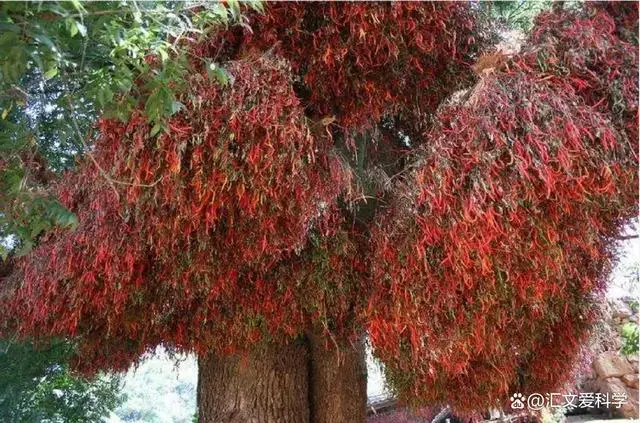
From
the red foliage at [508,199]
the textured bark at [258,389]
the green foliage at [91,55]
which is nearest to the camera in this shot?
the green foliage at [91,55]

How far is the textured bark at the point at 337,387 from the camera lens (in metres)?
2.09

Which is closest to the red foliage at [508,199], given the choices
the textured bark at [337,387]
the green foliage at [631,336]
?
the textured bark at [337,387]

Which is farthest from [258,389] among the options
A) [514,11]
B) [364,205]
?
[514,11]

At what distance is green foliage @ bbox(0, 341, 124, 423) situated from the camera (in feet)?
8.76

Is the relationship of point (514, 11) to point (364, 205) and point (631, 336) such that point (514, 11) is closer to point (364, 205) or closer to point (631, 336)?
point (364, 205)

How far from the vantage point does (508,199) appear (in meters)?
1.26

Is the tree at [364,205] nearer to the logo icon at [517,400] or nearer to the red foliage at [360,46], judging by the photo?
the red foliage at [360,46]

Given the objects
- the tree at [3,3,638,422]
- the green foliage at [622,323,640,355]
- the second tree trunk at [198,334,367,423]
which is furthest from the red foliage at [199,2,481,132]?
the green foliage at [622,323,640,355]

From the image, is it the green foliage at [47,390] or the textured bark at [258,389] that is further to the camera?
the green foliage at [47,390]

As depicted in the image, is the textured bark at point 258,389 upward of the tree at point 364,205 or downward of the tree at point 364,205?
downward

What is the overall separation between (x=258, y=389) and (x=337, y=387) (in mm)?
305

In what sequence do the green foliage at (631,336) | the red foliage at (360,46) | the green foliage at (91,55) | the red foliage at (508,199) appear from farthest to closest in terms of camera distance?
the green foliage at (631,336) < the red foliage at (360,46) < the red foliage at (508,199) < the green foliage at (91,55)

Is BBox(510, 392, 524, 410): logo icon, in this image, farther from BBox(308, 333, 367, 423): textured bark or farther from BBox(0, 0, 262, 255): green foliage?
BBox(0, 0, 262, 255): green foliage

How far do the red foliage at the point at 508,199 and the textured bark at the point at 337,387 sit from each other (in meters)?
0.51
